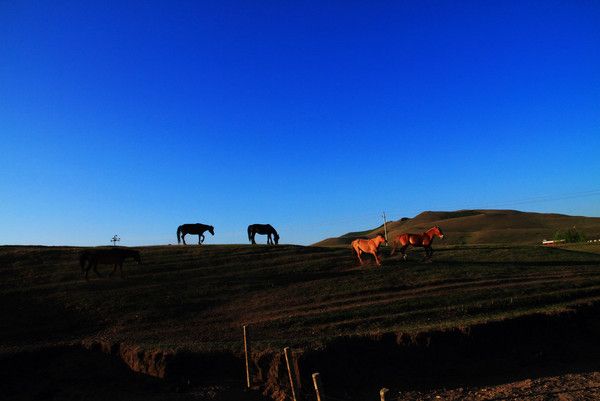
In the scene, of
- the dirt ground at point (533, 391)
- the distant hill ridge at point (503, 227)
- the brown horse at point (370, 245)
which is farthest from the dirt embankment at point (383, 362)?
the distant hill ridge at point (503, 227)

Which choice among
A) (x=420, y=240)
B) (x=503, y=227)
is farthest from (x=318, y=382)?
(x=503, y=227)

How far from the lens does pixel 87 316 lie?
21.0m

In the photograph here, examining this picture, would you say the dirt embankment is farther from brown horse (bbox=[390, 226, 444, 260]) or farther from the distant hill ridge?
the distant hill ridge

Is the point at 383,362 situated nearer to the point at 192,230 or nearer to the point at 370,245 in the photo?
the point at 370,245

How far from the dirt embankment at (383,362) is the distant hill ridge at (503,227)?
77960 millimetres

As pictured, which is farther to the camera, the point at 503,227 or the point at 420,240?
the point at 503,227

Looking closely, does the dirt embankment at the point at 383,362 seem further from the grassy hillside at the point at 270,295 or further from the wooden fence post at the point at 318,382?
the wooden fence post at the point at 318,382

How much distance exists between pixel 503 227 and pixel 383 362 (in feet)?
383

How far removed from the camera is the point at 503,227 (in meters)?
120

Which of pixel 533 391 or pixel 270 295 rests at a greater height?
pixel 270 295

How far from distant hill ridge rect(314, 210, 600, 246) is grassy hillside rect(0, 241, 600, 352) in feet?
221

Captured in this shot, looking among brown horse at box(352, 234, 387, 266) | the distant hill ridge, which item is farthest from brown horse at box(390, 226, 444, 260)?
the distant hill ridge

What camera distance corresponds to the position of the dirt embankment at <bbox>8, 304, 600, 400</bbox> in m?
13.9

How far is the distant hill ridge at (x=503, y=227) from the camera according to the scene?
319 ft
